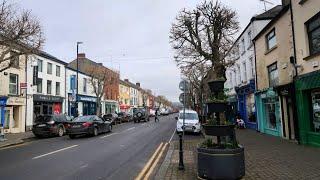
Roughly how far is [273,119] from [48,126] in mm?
15967

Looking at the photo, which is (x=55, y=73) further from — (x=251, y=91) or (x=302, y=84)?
(x=302, y=84)

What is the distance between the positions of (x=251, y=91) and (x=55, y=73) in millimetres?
22351

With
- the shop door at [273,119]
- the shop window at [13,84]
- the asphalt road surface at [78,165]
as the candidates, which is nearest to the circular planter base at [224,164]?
A: the asphalt road surface at [78,165]

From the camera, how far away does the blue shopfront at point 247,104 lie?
94.8 ft

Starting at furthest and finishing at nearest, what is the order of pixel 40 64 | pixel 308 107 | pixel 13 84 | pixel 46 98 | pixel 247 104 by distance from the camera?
pixel 46 98 → pixel 40 64 → pixel 247 104 → pixel 13 84 → pixel 308 107

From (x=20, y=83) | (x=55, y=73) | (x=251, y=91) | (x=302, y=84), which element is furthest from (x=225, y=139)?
(x=55, y=73)

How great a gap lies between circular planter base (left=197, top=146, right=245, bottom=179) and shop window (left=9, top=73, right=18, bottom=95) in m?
26.1

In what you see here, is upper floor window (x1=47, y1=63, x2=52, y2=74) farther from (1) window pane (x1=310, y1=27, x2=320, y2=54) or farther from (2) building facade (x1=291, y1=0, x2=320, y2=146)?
(1) window pane (x1=310, y1=27, x2=320, y2=54)

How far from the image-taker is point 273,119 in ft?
75.6

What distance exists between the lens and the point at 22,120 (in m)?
32.0

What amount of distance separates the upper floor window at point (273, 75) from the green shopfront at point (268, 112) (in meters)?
0.48

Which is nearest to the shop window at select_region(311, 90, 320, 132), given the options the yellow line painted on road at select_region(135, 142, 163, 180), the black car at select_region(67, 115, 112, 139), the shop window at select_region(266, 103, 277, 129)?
the shop window at select_region(266, 103, 277, 129)

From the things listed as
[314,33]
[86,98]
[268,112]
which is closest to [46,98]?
[86,98]

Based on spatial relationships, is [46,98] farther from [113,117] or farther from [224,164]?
[224,164]
